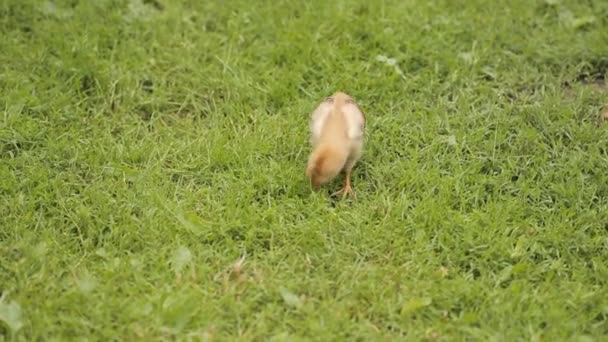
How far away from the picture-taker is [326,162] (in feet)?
15.2

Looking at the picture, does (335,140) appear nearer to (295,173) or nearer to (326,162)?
(326,162)

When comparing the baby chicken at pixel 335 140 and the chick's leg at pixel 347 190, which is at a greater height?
the baby chicken at pixel 335 140

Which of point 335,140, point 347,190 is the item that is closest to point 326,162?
point 335,140

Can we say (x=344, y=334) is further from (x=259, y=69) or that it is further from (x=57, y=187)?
(x=259, y=69)

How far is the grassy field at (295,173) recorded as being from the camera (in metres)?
4.17

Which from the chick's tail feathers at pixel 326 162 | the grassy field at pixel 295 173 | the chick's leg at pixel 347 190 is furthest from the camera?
the chick's leg at pixel 347 190

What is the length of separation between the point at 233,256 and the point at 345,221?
67cm

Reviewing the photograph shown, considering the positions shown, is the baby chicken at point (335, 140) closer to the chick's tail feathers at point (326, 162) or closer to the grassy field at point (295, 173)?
the chick's tail feathers at point (326, 162)

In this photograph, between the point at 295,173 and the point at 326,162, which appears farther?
the point at 295,173

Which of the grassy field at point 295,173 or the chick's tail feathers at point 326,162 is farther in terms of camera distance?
the chick's tail feathers at point 326,162

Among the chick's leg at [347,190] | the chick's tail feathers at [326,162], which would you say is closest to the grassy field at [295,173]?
the chick's leg at [347,190]

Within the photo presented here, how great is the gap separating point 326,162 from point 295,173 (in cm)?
39

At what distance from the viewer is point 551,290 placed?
430cm

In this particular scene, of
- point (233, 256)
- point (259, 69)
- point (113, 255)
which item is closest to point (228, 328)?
point (233, 256)
